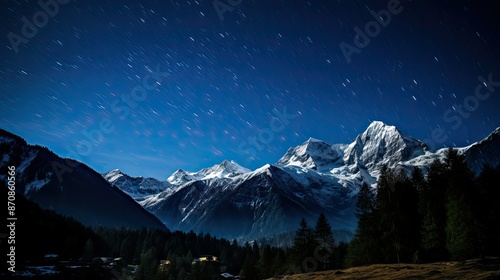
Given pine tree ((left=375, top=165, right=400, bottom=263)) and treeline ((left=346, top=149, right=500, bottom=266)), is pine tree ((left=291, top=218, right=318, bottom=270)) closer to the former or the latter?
treeline ((left=346, top=149, right=500, bottom=266))

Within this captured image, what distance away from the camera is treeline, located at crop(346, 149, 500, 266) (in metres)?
39.8

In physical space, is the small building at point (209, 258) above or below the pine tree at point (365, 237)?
below

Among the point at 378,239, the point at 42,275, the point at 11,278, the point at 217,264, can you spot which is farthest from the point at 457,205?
the point at 217,264

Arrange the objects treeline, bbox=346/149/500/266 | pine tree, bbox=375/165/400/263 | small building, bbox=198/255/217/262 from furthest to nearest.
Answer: small building, bbox=198/255/217/262 < pine tree, bbox=375/165/400/263 < treeline, bbox=346/149/500/266

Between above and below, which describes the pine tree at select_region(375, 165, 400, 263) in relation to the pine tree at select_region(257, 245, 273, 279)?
above

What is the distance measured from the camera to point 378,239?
52.0m

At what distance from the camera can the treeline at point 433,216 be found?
39.8 metres

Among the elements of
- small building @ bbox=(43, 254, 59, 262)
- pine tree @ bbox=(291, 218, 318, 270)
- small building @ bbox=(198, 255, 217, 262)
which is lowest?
small building @ bbox=(198, 255, 217, 262)

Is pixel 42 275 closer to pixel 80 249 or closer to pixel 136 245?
pixel 80 249

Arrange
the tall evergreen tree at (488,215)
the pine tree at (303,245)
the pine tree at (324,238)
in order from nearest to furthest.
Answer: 1. the tall evergreen tree at (488,215)
2. the pine tree at (303,245)
3. the pine tree at (324,238)

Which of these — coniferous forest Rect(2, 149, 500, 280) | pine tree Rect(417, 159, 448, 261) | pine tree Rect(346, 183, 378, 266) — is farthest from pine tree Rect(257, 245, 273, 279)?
pine tree Rect(417, 159, 448, 261)

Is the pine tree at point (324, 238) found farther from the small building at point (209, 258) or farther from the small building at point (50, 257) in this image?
the small building at point (50, 257)

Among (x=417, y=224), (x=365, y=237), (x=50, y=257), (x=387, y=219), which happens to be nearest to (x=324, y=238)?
(x=365, y=237)

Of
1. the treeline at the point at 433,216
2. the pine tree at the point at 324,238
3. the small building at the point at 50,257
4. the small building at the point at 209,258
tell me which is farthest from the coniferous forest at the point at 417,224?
the small building at the point at 50,257
